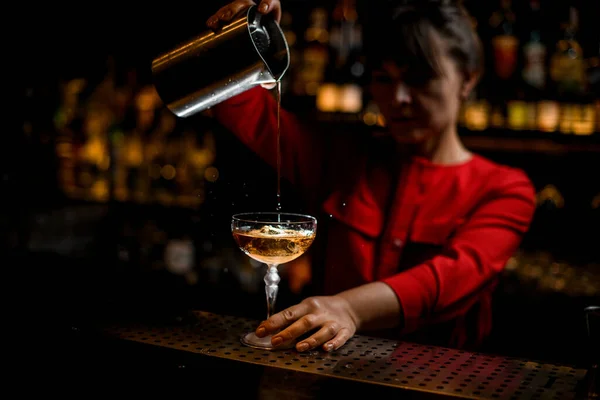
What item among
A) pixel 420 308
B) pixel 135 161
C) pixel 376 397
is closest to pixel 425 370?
pixel 376 397

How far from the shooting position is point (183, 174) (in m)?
4.01

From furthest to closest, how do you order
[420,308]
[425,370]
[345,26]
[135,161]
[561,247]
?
[135,161] → [345,26] → [561,247] → [420,308] → [425,370]

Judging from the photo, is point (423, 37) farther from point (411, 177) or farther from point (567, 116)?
point (567, 116)

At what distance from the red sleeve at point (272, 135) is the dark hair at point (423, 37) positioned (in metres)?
0.34

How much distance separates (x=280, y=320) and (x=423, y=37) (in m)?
1.11

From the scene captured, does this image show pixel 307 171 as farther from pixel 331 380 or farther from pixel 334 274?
pixel 331 380

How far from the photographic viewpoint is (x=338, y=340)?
1.53 m

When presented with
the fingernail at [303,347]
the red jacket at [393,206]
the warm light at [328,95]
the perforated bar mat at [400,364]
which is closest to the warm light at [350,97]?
the warm light at [328,95]

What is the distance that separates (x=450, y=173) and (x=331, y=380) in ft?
3.96

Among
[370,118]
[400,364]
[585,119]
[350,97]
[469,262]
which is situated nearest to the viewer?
[400,364]

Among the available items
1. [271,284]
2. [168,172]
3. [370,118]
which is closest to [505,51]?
[370,118]

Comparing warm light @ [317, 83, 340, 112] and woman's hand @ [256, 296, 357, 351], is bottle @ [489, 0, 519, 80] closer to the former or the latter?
warm light @ [317, 83, 340, 112]

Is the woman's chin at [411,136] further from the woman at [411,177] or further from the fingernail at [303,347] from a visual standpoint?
the fingernail at [303,347]

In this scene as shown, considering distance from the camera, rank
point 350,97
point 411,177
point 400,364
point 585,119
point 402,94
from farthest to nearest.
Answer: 1. point 350,97
2. point 585,119
3. point 411,177
4. point 402,94
5. point 400,364
